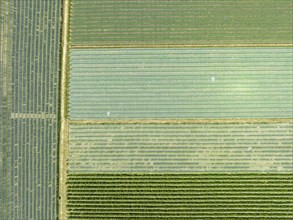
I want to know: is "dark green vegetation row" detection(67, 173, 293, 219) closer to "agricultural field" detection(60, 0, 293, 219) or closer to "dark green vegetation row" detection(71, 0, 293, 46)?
"agricultural field" detection(60, 0, 293, 219)

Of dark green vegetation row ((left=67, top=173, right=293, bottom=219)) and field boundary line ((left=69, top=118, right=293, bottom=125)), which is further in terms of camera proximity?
field boundary line ((left=69, top=118, right=293, bottom=125))

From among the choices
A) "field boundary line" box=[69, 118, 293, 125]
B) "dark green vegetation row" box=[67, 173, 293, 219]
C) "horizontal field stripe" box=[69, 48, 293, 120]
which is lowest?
"dark green vegetation row" box=[67, 173, 293, 219]

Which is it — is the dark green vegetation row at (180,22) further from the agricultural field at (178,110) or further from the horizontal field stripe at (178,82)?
the horizontal field stripe at (178,82)

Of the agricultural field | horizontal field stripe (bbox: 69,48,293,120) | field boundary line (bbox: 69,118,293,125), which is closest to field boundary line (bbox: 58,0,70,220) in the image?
the agricultural field

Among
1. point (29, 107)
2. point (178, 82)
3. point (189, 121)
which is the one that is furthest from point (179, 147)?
point (29, 107)

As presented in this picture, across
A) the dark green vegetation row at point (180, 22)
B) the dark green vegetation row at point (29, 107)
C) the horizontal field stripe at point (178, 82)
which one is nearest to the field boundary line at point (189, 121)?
the horizontal field stripe at point (178, 82)

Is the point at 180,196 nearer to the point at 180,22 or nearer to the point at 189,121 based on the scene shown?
the point at 189,121

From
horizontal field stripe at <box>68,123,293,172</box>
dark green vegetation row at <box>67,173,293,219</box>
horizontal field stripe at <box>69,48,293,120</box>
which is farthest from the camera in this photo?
horizontal field stripe at <box>69,48,293,120</box>
